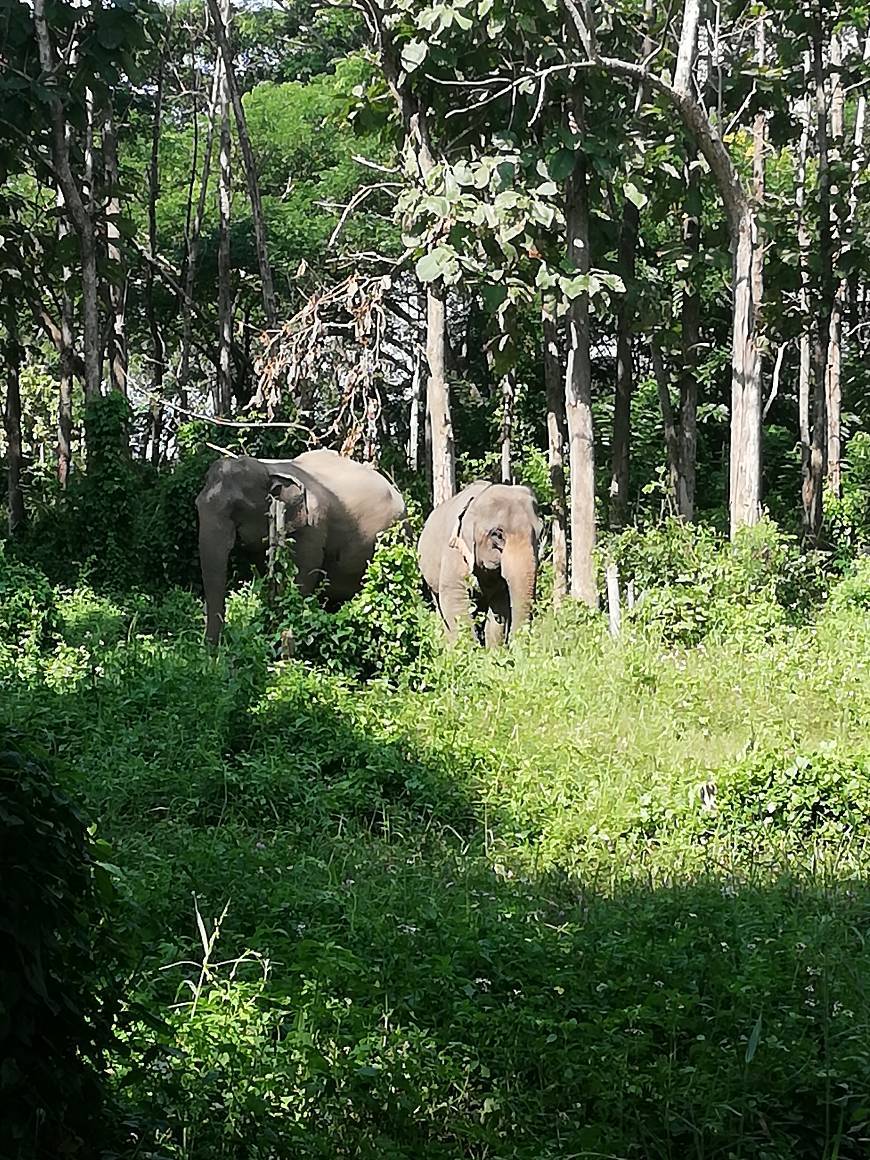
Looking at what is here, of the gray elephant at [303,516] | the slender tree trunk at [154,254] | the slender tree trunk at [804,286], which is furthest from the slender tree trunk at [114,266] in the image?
the slender tree trunk at [804,286]

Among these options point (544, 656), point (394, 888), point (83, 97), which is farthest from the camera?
point (83, 97)

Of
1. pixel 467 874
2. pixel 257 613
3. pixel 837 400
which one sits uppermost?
pixel 837 400

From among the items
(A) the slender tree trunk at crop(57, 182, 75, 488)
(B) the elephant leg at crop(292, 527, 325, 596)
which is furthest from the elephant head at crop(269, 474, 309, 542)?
(A) the slender tree trunk at crop(57, 182, 75, 488)

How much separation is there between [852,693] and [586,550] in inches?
200

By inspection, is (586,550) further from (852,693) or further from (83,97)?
(83,97)

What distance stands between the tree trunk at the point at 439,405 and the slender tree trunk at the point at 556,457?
1152mm

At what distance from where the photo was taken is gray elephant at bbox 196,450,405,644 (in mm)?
13102

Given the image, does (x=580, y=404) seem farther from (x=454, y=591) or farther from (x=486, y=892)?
(x=486, y=892)

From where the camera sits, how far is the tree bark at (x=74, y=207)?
665 inches

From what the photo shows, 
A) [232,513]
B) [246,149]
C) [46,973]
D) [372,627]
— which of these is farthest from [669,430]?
[46,973]

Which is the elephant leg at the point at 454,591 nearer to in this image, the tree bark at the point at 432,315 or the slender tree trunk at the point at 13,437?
the tree bark at the point at 432,315

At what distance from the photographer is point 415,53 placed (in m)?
14.6

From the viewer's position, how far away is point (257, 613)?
11.5 metres

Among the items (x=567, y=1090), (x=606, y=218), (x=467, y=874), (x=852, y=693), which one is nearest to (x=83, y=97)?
(x=606, y=218)
